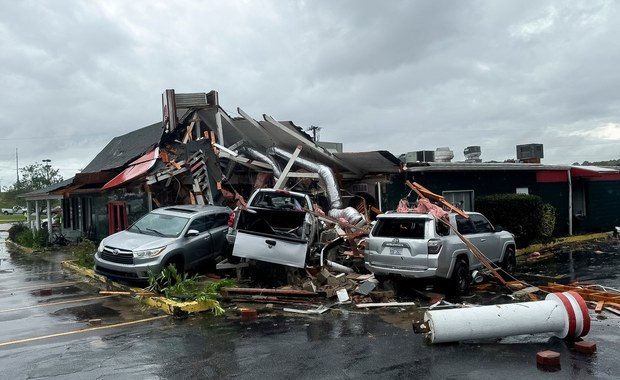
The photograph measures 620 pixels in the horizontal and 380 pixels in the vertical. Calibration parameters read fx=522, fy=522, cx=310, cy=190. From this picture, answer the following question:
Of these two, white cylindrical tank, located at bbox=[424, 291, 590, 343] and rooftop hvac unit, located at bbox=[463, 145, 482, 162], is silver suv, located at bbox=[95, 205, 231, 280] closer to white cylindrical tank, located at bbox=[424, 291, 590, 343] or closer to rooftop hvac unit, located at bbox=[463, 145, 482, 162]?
white cylindrical tank, located at bbox=[424, 291, 590, 343]

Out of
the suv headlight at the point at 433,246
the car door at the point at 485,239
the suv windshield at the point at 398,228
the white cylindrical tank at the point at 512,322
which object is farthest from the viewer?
the car door at the point at 485,239

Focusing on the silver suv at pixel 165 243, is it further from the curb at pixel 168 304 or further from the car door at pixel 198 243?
the curb at pixel 168 304

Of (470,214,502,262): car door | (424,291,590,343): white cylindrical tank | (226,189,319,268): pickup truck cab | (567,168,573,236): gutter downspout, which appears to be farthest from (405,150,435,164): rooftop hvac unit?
(424,291,590,343): white cylindrical tank

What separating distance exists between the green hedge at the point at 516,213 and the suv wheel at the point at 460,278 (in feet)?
25.4

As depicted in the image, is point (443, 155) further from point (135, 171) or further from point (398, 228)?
point (135, 171)

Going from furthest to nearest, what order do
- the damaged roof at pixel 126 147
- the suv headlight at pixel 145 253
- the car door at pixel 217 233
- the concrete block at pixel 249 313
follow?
the damaged roof at pixel 126 147, the car door at pixel 217 233, the suv headlight at pixel 145 253, the concrete block at pixel 249 313

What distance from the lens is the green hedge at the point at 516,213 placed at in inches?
722

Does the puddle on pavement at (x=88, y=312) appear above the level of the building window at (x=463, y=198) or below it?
below

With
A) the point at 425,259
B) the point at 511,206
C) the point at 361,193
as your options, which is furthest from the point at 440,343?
the point at 511,206

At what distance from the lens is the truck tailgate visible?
11.3 meters

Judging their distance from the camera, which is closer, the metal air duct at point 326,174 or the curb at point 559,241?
the metal air duct at point 326,174

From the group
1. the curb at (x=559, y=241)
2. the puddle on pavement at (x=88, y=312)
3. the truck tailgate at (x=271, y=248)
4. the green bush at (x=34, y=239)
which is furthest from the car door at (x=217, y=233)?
the green bush at (x=34, y=239)

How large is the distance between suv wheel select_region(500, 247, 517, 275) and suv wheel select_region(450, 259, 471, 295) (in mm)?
2294

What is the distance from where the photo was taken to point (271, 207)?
12.9 metres
